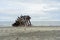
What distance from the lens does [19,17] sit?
174ft

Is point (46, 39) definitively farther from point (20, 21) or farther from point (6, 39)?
point (20, 21)

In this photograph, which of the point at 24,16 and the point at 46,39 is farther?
the point at 24,16

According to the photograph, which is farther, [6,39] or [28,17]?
[28,17]

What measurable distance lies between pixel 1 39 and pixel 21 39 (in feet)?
6.56

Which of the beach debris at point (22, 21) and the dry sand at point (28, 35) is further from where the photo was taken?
the beach debris at point (22, 21)

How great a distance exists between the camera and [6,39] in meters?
28.5

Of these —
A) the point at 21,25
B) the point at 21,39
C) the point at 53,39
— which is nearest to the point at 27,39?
the point at 21,39

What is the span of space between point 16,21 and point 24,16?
1.76 metres

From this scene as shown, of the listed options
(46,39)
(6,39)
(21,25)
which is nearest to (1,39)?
(6,39)

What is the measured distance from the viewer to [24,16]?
A: 53.6 m

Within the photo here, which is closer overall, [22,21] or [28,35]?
[28,35]

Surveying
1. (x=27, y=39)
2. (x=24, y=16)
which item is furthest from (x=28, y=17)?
(x=27, y=39)

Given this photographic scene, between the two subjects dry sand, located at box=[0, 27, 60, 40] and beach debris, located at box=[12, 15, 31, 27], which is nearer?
dry sand, located at box=[0, 27, 60, 40]

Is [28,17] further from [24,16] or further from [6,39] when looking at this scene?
[6,39]
